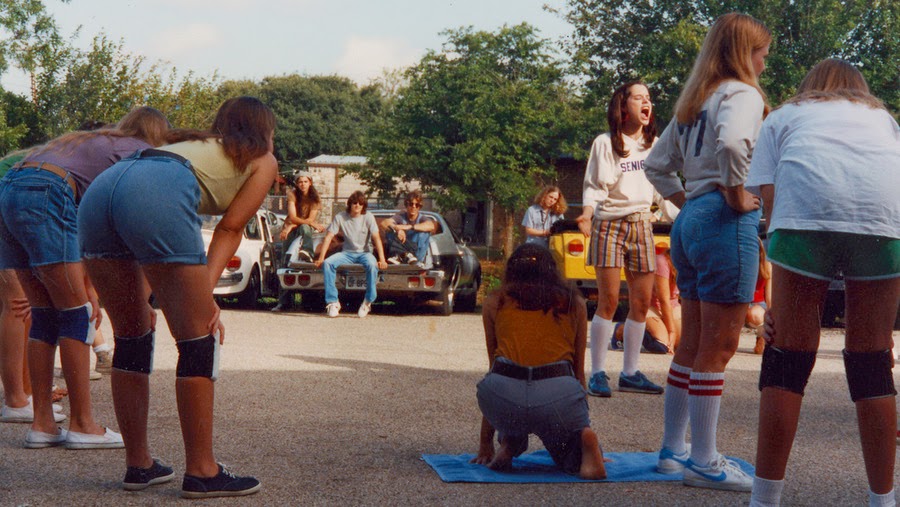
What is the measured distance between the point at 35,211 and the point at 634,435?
3211 millimetres

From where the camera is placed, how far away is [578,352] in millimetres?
4594

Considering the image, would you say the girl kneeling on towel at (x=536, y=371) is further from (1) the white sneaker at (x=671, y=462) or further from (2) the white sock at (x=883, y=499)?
(2) the white sock at (x=883, y=499)

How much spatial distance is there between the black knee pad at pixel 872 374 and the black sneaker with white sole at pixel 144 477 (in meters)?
2.63

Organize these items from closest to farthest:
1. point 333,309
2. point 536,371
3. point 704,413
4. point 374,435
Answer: point 704,413, point 536,371, point 374,435, point 333,309

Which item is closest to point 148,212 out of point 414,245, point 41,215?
point 41,215

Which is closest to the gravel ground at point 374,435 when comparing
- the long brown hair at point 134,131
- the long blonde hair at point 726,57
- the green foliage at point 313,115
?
the long brown hair at point 134,131

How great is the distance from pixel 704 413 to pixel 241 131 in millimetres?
2247

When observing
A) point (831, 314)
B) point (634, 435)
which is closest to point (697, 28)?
point (831, 314)

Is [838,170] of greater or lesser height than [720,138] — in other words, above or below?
below

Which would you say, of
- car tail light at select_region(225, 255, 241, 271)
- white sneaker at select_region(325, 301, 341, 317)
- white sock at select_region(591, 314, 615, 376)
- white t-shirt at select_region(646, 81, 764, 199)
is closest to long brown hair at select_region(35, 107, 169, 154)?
white t-shirt at select_region(646, 81, 764, 199)

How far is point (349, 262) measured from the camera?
14.2 metres

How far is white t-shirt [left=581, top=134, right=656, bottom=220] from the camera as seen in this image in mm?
6750

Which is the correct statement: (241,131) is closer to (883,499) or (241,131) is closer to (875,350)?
(875,350)

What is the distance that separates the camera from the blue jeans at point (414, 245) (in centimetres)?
1464
